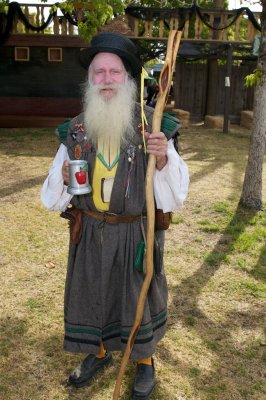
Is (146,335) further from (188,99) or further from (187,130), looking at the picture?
(188,99)

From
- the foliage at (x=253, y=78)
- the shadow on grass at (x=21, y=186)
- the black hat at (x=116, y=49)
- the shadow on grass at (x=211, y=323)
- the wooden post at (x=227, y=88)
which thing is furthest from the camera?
the wooden post at (x=227, y=88)

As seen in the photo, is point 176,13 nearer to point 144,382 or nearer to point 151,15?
point 151,15

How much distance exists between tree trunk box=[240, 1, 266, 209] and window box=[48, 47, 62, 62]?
26.9 feet

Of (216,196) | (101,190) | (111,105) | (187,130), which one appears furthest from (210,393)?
(187,130)

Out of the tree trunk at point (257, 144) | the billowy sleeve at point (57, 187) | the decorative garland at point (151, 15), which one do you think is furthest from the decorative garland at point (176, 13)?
the billowy sleeve at point (57, 187)

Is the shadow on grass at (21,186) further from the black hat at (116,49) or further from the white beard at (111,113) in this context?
the black hat at (116,49)

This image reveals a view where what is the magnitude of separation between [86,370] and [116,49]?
6.73ft

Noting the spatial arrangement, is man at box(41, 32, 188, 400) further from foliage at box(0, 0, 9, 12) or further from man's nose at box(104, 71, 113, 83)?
foliage at box(0, 0, 9, 12)

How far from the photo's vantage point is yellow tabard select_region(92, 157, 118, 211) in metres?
2.35

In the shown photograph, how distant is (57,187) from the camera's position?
96.3 inches

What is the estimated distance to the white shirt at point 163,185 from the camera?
2.25m

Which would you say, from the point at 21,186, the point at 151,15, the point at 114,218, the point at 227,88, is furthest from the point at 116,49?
the point at 227,88

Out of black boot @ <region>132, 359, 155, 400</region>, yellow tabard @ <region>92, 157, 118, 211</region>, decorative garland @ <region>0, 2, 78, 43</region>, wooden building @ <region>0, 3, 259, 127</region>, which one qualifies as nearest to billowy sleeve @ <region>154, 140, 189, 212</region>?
yellow tabard @ <region>92, 157, 118, 211</region>

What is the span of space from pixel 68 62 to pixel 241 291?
34.5 ft
